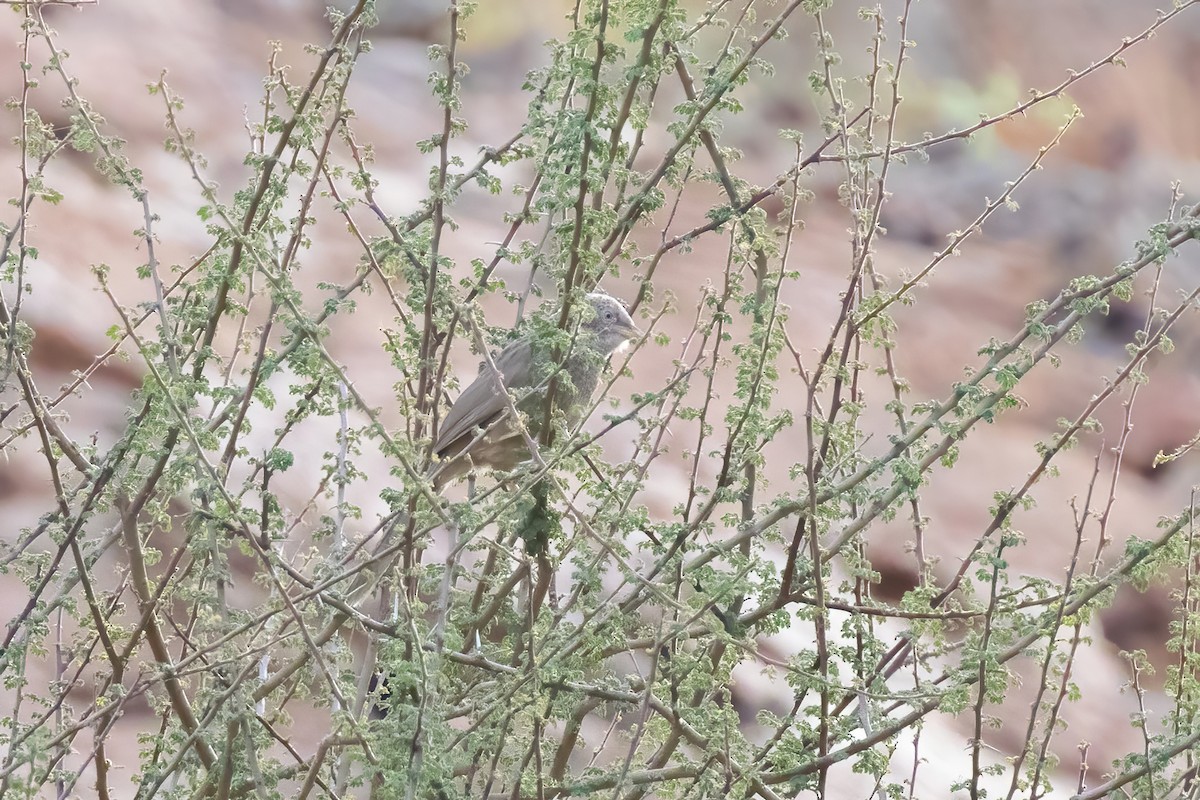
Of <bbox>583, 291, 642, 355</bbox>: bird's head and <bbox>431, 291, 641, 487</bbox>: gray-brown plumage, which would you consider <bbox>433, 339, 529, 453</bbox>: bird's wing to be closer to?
<bbox>431, 291, 641, 487</bbox>: gray-brown plumage

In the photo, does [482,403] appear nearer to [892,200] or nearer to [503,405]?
[503,405]

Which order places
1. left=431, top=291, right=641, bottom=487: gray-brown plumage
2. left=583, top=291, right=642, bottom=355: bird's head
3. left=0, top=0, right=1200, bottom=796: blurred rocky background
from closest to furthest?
1. left=431, top=291, right=641, bottom=487: gray-brown plumage
2. left=583, top=291, right=642, bottom=355: bird's head
3. left=0, top=0, right=1200, bottom=796: blurred rocky background

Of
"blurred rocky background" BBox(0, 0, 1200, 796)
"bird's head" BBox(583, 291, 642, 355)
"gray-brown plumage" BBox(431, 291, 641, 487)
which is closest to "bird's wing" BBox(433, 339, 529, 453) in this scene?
"gray-brown plumage" BBox(431, 291, 641, 487)

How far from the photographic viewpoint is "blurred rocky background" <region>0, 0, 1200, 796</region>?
3.45 meters

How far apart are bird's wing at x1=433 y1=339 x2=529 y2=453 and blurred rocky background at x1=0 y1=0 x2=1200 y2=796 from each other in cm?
110

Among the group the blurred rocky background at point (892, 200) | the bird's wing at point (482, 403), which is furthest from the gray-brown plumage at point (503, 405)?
the blurred rocky background at point (892, 200)

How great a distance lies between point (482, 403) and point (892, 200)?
2.38 m

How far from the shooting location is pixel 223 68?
381 cm

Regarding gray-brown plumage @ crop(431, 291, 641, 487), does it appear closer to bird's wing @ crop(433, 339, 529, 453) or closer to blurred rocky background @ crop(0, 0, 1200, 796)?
bird's wing @ crop(433, 339, 529, 453)

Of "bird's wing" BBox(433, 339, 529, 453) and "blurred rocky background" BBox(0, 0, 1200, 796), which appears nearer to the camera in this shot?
"bird's wing" BBox(433, 339, 529, 453)

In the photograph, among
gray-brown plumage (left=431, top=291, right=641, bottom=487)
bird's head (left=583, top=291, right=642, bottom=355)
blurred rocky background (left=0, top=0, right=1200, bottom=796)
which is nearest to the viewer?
gray-brown plumage (left=431, top=291, right=641, bottom=487)

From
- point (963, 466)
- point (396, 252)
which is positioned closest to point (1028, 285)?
point (963, 466)

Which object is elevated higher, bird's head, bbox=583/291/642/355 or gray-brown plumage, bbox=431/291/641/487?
bird's head, bbox=583/291/642/355


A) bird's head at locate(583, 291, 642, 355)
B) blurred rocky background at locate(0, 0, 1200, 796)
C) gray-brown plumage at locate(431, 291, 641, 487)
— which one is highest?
blurred rocky background at locate(0, 0, 1200, 796)
